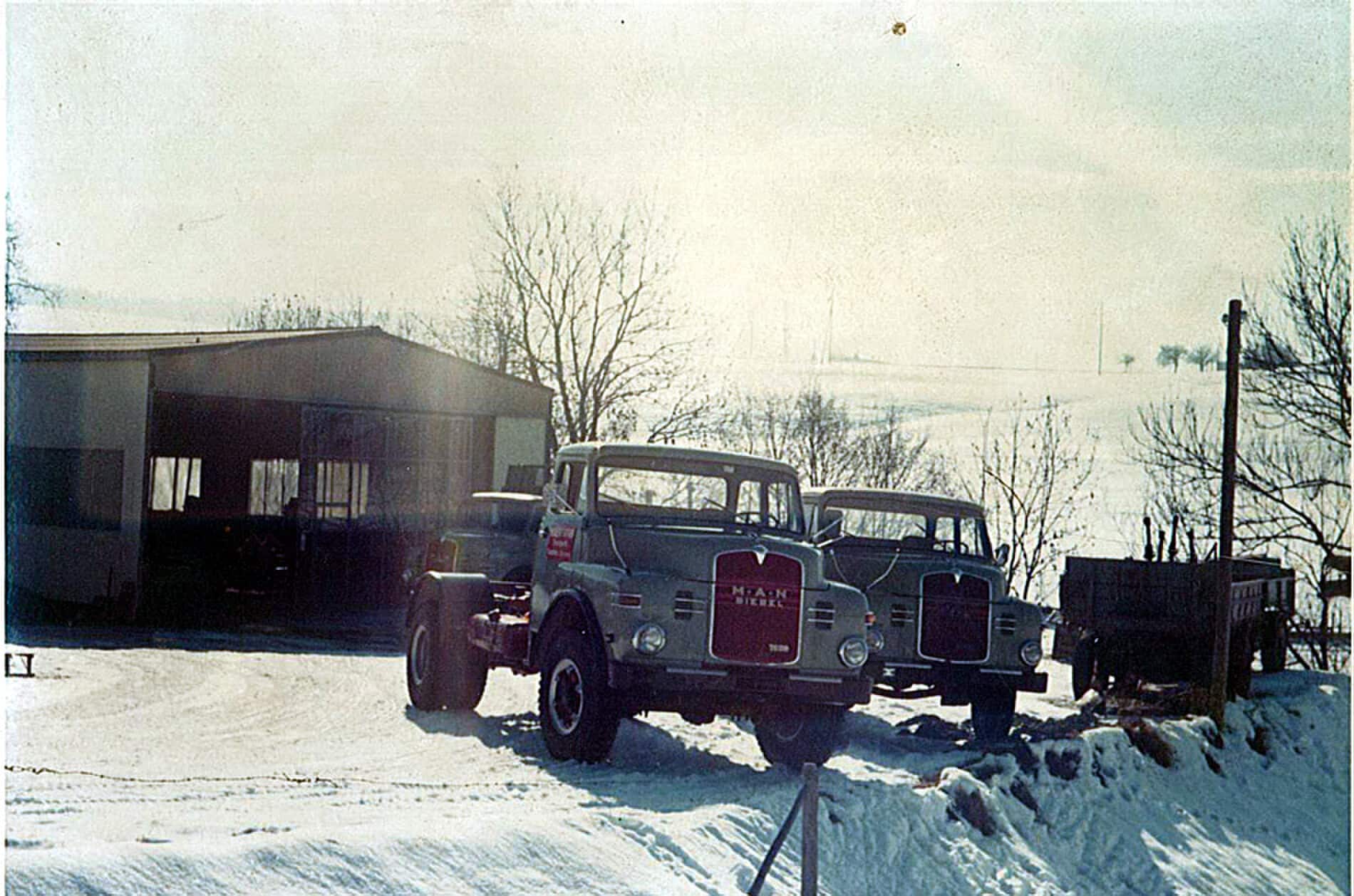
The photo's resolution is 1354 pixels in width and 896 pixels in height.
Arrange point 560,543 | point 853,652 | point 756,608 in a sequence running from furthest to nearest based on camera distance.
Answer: point 560,543, point 853,652, point 756,608

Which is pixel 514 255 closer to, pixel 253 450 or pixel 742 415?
pixel 742 415

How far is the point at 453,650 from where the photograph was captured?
11641 mm

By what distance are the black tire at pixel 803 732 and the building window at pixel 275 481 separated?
641 inches

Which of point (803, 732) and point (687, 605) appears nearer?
point (687, 605)

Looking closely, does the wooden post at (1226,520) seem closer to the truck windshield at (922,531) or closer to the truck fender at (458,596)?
the truck windshield at (922,531)

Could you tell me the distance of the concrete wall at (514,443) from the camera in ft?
70.4

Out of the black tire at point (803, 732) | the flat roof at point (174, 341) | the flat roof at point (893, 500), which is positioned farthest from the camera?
the flat roof at point (174, 341)

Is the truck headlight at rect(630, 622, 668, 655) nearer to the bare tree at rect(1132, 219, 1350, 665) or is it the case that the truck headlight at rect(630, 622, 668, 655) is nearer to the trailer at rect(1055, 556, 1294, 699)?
the trailer at rect(1055, 556, 1294, 699)

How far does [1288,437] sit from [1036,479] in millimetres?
3627

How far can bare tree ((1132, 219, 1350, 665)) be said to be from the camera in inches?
816

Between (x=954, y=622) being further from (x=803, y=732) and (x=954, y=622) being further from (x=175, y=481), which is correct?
(x=175, y=481)

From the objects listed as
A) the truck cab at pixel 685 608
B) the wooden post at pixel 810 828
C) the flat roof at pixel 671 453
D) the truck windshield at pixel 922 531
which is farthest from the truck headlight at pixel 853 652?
the wooden post at pixel 810 828

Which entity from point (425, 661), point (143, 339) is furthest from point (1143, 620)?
point (143, 339)

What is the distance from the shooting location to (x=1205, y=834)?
11758 mm
